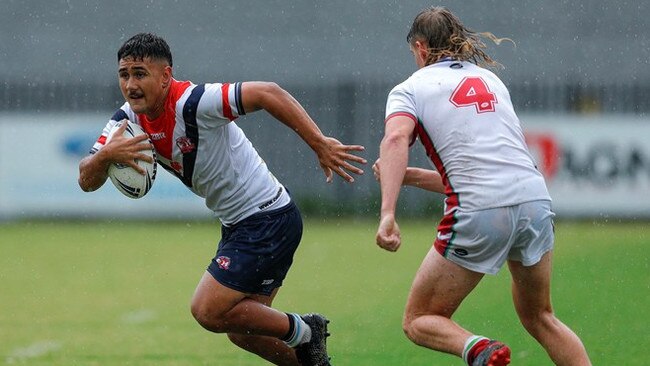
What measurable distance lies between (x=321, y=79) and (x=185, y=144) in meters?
17.2

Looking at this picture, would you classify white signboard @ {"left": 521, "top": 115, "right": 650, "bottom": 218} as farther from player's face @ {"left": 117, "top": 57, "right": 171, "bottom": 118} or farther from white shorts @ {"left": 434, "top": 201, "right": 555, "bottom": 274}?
white shorts @ {"left": 434, "top": 201, "right": 555, "bottom": 274}

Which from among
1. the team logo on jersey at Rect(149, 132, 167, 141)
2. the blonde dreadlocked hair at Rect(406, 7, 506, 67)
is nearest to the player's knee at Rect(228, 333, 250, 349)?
the team logo on jersey at Rect(149, 132, 167, 141)

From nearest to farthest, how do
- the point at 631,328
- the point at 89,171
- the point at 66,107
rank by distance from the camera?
the point at 89,171
the point at 631,328
the point at 66,107

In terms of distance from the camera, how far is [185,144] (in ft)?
21.5

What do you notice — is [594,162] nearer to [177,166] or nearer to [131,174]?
[177,166]

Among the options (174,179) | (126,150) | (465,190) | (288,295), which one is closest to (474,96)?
(465,190)

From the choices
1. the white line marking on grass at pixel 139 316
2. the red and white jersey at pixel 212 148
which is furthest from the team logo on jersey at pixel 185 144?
the white line marking on grass at pixel 139 316

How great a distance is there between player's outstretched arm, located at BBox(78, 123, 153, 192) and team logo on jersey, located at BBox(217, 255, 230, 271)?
2.18 feet

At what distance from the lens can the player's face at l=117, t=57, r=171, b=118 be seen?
640cm

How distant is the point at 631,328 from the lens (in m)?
9.10

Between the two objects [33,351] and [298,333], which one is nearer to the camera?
[298,333]

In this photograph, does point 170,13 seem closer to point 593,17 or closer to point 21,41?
point 21,41

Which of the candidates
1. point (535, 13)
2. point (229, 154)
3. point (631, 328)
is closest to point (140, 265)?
point (631, 328)

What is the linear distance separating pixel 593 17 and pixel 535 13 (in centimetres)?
125
